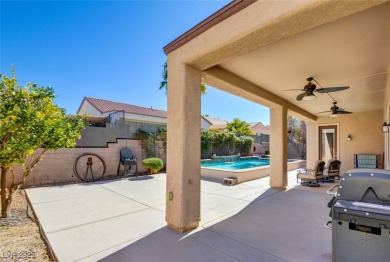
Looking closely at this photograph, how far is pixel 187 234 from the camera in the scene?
3.77 m

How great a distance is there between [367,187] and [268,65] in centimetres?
308

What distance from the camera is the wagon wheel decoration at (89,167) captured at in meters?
8.94

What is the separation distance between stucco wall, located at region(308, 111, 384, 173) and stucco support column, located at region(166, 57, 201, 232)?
34.2ft

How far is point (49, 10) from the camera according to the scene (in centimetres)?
603

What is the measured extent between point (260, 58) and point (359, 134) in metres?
9.59

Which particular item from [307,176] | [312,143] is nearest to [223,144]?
[312,143]

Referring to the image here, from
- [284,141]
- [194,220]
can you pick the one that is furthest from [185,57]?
[284,141]

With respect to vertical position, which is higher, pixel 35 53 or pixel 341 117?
pixel 35 53

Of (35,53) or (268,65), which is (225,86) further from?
(35,53)

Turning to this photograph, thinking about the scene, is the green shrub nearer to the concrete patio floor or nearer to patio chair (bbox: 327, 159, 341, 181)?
the concrete patio floor

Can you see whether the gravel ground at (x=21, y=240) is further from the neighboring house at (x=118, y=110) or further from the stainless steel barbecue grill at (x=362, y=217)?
the neighboring house at (x=118, y=110)

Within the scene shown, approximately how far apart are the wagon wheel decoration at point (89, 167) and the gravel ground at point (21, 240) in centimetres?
401

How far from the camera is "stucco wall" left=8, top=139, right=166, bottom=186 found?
804cm

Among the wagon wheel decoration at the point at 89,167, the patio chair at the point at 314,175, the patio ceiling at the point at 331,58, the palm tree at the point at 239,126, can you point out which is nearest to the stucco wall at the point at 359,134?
the patio chair at the point at 314,175
